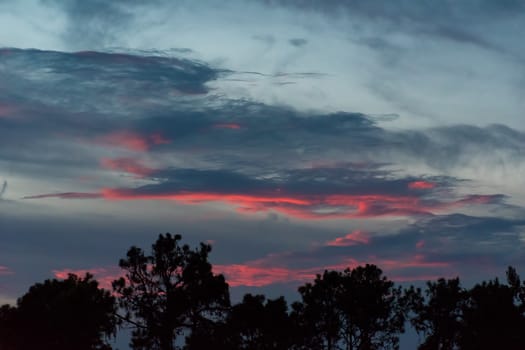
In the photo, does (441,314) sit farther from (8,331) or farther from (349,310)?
(8,331)

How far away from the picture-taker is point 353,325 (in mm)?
78688

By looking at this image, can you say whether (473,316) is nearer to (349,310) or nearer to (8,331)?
(349,310)

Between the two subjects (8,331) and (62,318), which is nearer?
(62,318)

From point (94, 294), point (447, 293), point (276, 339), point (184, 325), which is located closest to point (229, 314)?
point (184, 325)

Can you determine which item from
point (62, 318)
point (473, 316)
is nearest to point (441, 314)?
point (473, 316)

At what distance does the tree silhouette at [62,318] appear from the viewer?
73688mm

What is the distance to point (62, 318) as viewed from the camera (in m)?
74.0

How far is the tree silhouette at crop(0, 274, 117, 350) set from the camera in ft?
242

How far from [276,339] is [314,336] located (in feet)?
14.3

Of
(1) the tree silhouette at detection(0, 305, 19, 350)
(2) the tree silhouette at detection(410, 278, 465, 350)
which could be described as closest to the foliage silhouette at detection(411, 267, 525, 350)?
(2) the tree silhouette at detection(410, 278, 465, 350)

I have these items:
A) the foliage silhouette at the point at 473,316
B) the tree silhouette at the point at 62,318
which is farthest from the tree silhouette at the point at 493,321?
the tree silhouette at the point at 62,318

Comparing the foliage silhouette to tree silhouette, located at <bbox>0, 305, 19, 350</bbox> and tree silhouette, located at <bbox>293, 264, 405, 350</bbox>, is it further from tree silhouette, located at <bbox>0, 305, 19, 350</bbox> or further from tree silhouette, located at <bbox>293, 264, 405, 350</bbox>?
tree silhouette, located at <bbox>0, 305, 19, 350</bbox>

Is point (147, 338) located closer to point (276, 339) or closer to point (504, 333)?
point (276, 339)

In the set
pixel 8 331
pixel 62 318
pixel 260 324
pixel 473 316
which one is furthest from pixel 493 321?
pixel 8 331
